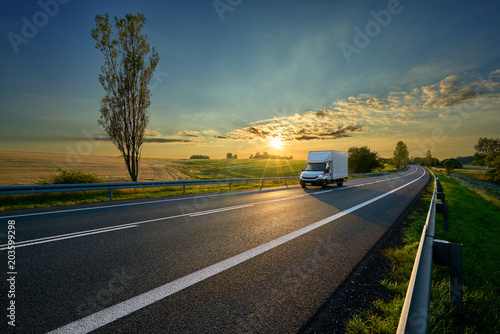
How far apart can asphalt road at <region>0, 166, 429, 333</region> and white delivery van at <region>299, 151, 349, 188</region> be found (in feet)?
32.2

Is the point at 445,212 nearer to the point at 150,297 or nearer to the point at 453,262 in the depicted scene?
the point at 453,262

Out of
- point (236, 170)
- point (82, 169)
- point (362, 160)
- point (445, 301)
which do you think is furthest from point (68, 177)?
point (362, 160)

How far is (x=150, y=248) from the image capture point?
4258 mm

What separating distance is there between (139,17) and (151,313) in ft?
61.5

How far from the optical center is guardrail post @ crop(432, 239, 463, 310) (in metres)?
2.50

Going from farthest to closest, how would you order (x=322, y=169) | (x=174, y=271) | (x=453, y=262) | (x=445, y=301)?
(x=322, y=169) → (x=174, y=271) → (x=445, y=301) → (x=453, y=262)

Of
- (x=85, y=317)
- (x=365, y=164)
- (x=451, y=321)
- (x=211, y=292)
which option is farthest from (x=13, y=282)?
(x=365, y=164)

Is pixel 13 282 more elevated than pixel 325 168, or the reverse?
pixel 325 168

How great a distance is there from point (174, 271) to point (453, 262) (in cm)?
360

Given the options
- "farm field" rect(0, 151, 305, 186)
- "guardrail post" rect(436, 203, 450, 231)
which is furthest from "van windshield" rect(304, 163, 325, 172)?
"farm field" rect(0, 151, 305, 186)

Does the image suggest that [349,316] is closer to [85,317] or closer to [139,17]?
[85,317]

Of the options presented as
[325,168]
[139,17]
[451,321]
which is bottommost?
[451,321]

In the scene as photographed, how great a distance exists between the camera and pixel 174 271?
335 centimetres

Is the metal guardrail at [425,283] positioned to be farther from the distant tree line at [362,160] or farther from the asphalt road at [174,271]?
the distant tree line at [362,160]
